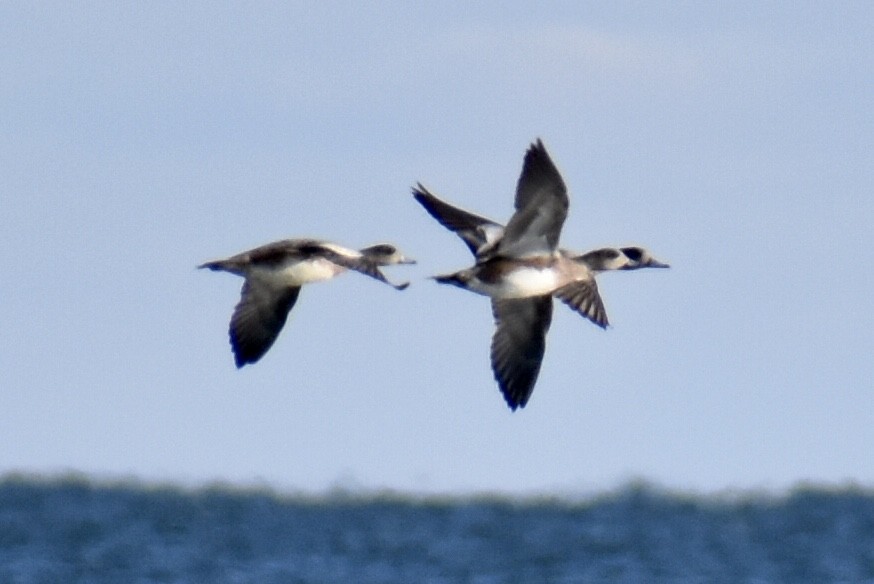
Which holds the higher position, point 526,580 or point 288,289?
point 288,289

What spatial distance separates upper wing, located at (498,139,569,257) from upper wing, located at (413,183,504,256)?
2.51ft

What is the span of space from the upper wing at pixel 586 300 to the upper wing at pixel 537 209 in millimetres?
1097

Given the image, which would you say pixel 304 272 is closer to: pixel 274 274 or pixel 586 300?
pixel 274 274

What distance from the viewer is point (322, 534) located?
2392 centimetres

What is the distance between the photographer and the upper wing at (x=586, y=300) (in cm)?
2075

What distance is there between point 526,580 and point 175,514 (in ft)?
11.0

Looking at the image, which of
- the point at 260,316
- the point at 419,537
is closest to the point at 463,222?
the point at 260,316

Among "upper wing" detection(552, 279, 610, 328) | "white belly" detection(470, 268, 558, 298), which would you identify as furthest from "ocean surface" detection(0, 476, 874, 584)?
"white belly" detection(470, 268, 558, 298)

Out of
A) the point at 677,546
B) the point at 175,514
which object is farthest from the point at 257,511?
the point at 677,546

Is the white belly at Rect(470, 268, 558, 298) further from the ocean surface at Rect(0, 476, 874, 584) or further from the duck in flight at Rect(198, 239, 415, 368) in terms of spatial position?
the ocean surface at Rect(0, 476, 874, 584)

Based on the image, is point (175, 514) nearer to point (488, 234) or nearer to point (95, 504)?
point (95, 504)

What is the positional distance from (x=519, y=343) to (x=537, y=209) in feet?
6.11

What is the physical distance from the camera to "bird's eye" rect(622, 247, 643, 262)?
857 inches

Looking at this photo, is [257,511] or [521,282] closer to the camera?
[521,282]
